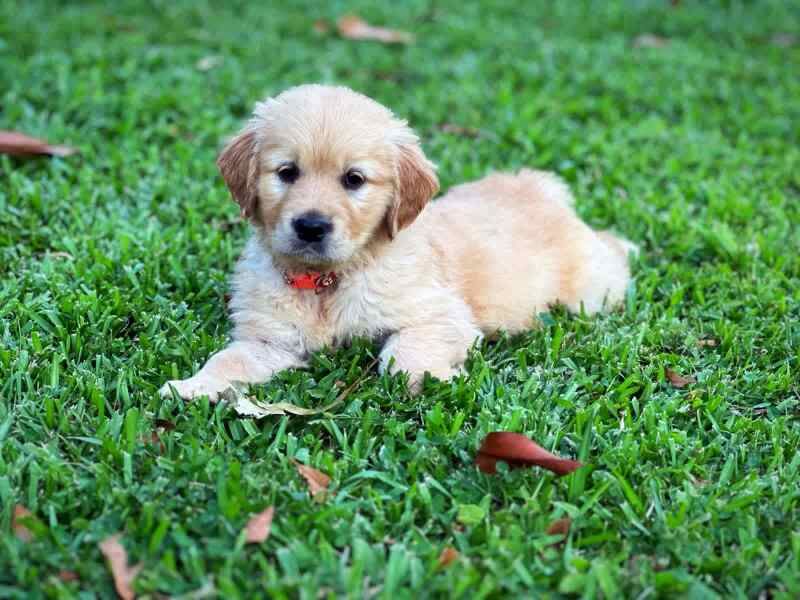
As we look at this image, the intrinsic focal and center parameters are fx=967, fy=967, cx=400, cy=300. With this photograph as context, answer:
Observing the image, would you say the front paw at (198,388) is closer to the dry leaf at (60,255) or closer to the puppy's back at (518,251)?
the puppy's back at (518,251)

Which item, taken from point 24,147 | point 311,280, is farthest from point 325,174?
point 24,147

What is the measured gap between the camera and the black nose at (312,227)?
12.3ft

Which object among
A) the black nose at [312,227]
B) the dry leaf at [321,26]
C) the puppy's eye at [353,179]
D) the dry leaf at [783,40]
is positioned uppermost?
the puppy's eye at [353,179]

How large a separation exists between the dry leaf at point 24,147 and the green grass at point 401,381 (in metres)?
0.09

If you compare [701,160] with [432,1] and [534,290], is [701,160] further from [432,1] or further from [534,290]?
[432,1]

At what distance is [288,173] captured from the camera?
3.91 metres

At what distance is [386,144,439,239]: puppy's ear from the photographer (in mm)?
4000

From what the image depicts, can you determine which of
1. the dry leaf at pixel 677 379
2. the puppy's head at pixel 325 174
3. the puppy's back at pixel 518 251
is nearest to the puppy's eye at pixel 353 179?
the puppy's head at pixel 325 174

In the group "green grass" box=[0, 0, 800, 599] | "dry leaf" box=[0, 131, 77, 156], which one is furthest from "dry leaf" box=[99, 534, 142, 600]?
"dry leaf" box=[0, 131, 77, 156]

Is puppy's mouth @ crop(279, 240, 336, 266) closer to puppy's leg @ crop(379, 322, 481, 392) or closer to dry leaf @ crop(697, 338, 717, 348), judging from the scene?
puppy's leg @ crop(379, 322, 481, 392)

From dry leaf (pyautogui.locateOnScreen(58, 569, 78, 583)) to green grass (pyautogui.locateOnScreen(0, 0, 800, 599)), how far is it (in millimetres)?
26

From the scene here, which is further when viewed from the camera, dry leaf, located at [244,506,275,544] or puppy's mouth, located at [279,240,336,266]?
puppy's mouth, located at [279,240,336,266]

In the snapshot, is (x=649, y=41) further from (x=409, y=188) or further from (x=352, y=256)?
(x=352, y=256)

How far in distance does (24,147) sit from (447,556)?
430 cm
